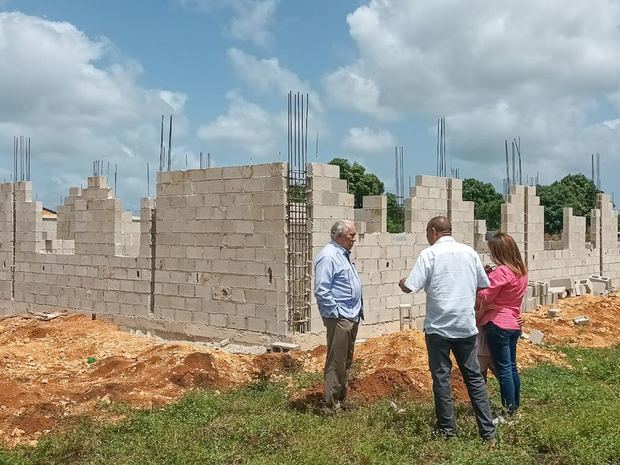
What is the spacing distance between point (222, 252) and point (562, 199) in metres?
30.0

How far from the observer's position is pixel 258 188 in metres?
9.61

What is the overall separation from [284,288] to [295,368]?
1.41 m

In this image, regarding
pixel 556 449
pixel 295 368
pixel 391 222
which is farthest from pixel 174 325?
pixel 391 222

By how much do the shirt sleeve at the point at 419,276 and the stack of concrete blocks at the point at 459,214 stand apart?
7337 millimetres

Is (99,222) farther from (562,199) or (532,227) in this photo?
(562,199)

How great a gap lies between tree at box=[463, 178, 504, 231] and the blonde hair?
29.7 m

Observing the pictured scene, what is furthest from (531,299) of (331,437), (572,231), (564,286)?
(331,437)

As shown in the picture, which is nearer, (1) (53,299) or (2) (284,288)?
(2) (284,288)

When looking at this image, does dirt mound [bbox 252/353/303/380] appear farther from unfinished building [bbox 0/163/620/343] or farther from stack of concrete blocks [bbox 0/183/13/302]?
stack of concrete blocks [bbox 0/183/13/302]

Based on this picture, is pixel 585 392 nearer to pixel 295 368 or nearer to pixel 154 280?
pixel 295 368

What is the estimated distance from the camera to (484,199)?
120 feet

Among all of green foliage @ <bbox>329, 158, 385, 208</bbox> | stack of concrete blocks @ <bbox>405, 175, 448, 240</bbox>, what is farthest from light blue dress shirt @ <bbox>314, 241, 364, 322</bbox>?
green foliage @ <bbox>329, 158, 385, 208</bbox>

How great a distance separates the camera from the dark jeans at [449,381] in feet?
16.4

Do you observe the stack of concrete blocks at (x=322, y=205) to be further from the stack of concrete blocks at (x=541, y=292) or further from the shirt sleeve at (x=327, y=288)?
the stack of concrete blocks at (x=541, y=292)
